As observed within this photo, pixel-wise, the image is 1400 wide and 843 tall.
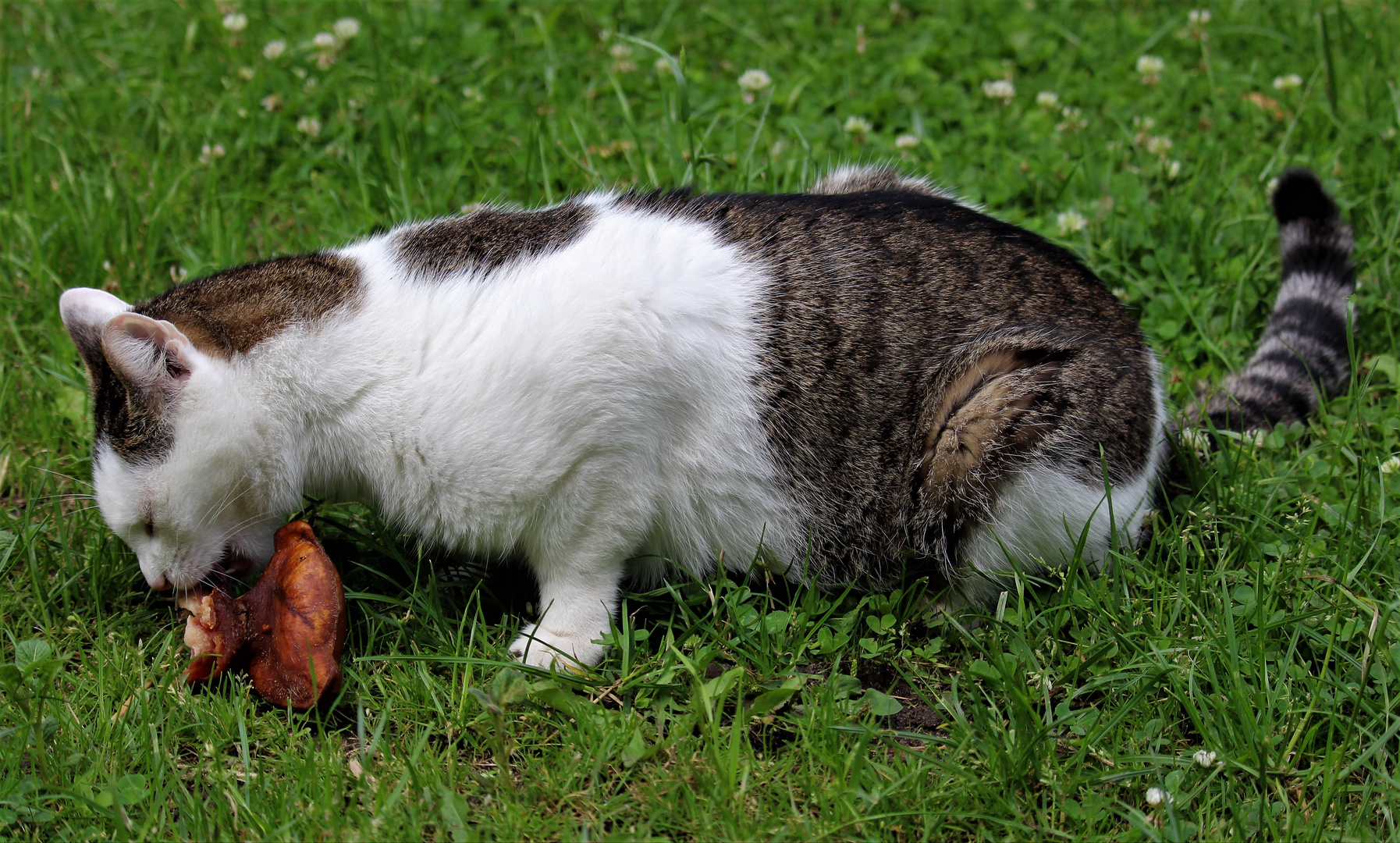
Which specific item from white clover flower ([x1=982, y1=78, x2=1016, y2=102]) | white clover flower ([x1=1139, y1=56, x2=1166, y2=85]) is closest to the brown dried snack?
white clover flower ([x1=982, y1=78, x2=1016, y2=102])

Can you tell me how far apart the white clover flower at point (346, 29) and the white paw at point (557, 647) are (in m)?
3.18

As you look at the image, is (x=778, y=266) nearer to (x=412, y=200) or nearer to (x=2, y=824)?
(x=412, y=200)

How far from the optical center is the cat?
8.68 feet

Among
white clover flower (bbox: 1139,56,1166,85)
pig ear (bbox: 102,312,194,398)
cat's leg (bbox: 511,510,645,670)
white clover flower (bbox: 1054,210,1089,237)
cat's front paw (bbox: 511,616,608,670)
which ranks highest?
pig ear (bbox: 102,312,194,398)

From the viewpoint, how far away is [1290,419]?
3314 millimetres

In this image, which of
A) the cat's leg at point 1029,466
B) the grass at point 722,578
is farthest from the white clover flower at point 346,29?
the cat's leg at point 1029,466

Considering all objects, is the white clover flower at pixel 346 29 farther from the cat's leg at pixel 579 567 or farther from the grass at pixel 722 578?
the cat's leg at pixel 579 567

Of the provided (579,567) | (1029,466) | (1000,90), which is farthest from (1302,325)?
(579,567)

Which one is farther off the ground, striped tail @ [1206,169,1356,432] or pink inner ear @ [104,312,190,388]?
pink inner ear @ [104,312,190,388]

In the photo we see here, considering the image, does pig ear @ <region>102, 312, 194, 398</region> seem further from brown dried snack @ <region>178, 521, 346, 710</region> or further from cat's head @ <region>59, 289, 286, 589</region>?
brown dried snack @ <region>178, 521, 346, 710</region>

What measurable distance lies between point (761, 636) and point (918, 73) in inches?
124

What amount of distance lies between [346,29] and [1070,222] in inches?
126

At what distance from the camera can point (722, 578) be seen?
282cm

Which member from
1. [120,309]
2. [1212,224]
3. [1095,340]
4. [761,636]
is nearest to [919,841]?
[761,636]
